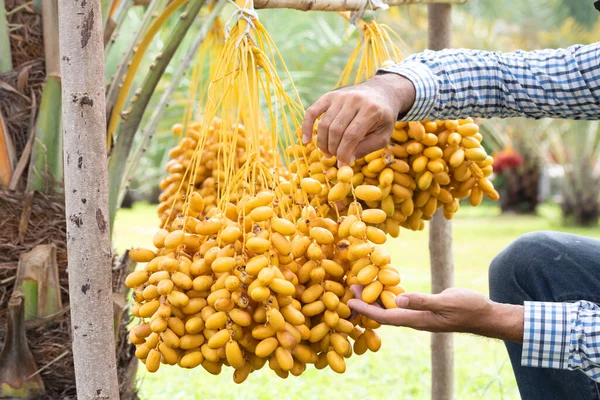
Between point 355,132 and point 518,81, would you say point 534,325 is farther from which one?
point 518,81

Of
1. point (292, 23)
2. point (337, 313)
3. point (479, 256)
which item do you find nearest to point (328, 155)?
point (337, 313)

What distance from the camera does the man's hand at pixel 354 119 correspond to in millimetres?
1402

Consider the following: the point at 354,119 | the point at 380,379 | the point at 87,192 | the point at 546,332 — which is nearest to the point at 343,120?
the point at 354,119

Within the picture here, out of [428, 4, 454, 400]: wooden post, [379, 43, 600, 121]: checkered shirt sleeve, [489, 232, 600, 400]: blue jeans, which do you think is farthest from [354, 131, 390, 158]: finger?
[428, 4, 454, 400]: wooden post

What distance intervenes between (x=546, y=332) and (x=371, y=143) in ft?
1.76

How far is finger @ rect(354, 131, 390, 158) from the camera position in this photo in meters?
1.48

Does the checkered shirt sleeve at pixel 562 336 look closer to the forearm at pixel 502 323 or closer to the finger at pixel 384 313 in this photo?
the forearm at pixel 502 323

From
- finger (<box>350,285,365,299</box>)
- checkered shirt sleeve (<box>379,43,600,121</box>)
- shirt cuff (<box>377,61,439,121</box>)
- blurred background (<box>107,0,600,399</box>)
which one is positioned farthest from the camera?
A: blurred background (<box>107,0,600,399</box>)

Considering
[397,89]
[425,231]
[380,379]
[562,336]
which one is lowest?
[380,379]

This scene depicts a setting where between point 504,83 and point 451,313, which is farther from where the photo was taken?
point 504,83

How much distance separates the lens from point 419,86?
1.60 metres

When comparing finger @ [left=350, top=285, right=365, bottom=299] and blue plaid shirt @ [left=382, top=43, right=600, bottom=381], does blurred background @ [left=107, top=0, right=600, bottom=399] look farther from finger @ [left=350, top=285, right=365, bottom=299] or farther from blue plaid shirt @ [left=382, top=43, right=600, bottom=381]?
finger @ [left=350, top=285, right=365, bottom=299]

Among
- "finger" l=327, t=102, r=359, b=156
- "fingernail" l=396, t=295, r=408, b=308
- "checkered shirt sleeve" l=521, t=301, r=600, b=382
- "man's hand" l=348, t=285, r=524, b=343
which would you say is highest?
"finger" l=327, t=102, r=359, b=156

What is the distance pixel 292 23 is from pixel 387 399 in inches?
235
